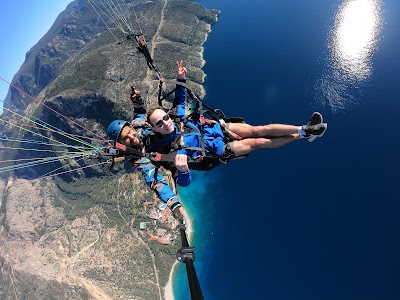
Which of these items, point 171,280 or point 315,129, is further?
point 171,280

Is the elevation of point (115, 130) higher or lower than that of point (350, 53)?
lower

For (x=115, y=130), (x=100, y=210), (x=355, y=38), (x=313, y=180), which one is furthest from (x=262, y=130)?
(x=355, y=38)

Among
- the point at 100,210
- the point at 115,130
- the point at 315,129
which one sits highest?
the point at 100,210

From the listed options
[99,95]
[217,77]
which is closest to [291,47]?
[217,77]

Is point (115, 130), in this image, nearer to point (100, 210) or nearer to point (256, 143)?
point (256, 143)

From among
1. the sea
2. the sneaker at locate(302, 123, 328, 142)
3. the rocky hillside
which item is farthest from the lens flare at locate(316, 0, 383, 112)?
the sneaker at locate(302, 123, 328, 142)

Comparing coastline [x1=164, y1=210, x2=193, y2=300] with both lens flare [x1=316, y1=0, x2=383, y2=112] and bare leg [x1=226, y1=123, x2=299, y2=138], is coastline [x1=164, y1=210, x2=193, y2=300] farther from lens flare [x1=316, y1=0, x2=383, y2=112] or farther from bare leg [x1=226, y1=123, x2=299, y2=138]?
bare leg [x1=226, y1=123, x2=299, y2=138]
